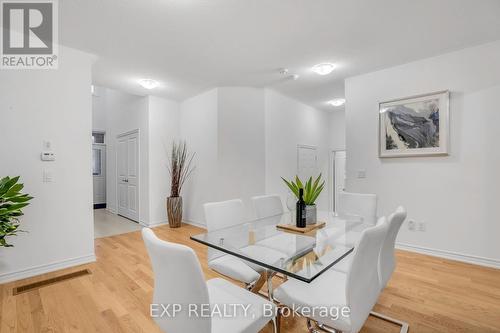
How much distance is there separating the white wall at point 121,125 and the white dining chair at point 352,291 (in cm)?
412

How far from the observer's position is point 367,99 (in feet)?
12.0

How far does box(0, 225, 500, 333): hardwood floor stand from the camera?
1.78 metres

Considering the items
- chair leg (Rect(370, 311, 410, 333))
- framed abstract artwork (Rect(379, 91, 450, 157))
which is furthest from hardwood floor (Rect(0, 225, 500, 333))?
framed abstract artwork (Rect(379, 91, 450, 157))

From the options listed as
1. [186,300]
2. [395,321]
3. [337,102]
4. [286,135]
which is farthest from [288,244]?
[337,102]

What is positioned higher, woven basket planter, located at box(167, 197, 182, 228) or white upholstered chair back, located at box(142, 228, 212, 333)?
white upholstered chair back, located at box(142, 228, 212, 333)

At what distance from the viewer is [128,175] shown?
17.9ft

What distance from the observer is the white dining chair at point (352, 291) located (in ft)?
3.59

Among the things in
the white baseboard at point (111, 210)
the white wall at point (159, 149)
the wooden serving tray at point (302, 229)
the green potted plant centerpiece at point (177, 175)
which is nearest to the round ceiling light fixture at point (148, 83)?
the white wall at point (159, 149)

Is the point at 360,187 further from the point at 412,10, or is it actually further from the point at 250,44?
the point at 250,44

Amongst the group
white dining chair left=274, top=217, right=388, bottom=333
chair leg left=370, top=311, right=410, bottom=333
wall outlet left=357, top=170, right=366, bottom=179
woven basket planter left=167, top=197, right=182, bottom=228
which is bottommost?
chair leg left=370, top=311, right=410, bottom=333

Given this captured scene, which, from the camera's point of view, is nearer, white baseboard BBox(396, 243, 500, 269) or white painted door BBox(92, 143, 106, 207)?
white baseboard BBox(396, 243, 500, 269)

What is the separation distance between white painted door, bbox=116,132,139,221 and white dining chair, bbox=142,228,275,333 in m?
4.46

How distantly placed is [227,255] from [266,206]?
788 mm

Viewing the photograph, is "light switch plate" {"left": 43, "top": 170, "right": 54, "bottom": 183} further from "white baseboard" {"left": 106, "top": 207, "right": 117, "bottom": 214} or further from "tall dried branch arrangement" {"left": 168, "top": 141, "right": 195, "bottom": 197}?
"white baseboard" {"left": 106, "top": 207, "right": 117, "bottom": 214}
